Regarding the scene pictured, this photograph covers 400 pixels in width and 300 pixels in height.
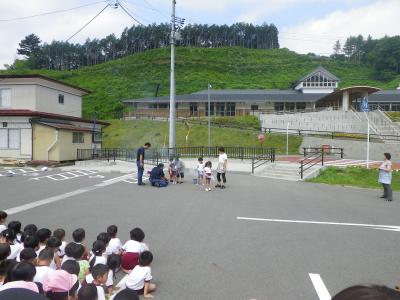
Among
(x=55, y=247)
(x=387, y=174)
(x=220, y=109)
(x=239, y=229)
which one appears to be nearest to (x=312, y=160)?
(x=387, y=174)

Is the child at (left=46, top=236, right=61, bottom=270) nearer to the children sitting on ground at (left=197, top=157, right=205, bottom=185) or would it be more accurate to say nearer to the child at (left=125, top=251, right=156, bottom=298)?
the child at (left=125, top=251, right=156, bottom=298)

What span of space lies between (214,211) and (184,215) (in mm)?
980

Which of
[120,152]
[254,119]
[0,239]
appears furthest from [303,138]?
[0,239]

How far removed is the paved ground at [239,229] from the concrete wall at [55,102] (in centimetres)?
1392

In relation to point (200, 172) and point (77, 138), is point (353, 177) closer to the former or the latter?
point (200, 172)

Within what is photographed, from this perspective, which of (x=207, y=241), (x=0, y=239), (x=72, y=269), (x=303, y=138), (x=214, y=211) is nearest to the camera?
(x=72, y=269)

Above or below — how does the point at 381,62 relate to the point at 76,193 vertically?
above

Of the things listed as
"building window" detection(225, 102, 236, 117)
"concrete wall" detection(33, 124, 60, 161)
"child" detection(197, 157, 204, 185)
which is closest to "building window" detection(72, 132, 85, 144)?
"concrete wall" detection(33, 124, 60, 161)

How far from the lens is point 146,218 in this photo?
9.09 meters

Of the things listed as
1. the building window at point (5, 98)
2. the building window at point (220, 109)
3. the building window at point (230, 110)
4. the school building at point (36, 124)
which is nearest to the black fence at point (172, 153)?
the school building at point (36, 124)

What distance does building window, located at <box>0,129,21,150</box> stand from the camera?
84.5 ft

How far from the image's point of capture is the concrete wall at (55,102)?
27.6 meters

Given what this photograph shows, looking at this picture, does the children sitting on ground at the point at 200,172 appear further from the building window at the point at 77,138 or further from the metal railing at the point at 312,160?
the building window at the point at 77,138

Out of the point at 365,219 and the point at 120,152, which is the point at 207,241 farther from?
the point at 120,152
